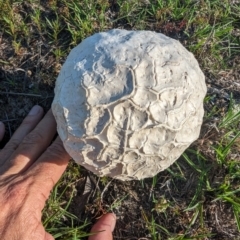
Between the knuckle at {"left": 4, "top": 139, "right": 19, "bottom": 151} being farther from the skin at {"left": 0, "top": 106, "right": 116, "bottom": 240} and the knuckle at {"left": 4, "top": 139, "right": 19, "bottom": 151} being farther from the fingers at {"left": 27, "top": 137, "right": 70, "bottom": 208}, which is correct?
the fingers at {"left": 27, "top": 137, "right": 70, "bottom": 208}

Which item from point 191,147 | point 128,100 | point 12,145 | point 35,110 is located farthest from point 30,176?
point 191,147

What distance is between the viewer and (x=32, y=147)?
305cm

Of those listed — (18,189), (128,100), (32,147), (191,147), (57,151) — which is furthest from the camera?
(191,147)

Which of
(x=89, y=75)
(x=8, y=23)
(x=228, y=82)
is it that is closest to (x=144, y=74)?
(x=89, y=75)

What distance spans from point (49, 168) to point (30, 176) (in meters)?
0.13

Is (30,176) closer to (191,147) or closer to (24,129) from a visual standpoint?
(24,129)

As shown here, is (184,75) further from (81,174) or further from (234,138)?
(81,174)

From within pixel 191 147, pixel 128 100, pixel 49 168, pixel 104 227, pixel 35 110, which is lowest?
pixel 104 227

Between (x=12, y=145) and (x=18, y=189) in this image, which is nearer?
(x=18, y=189)

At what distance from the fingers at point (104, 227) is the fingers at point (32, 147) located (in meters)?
0.64

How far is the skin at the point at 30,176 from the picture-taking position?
2715 millimetres

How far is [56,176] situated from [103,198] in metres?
0.42

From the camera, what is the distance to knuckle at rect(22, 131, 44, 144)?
121 inches

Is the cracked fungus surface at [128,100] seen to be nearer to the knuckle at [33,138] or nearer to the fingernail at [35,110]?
the knuckle at [33,138]
